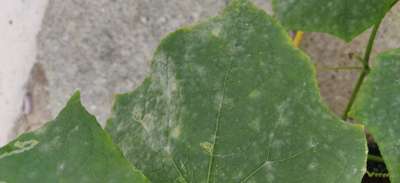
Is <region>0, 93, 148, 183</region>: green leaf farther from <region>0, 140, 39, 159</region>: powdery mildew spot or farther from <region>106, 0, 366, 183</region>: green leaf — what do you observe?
<region>106, 0, 366, 183</region>: green leaf

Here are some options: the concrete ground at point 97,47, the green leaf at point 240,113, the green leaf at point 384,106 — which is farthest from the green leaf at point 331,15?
the concrete ground at point 97,47

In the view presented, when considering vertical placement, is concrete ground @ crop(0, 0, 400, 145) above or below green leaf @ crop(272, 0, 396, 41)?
below

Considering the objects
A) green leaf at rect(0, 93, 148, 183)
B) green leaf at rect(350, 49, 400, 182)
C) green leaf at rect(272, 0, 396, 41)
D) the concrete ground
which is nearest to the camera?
green leaf at rect(0, 93, 148, 183)

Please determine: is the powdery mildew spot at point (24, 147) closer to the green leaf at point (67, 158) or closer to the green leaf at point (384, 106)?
the green leaf at point (67, 158)

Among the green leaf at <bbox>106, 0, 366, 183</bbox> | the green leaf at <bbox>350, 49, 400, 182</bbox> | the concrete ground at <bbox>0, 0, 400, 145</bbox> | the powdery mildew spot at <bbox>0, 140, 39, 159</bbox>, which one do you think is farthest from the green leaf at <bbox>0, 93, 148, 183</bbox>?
the concrete ground at <bbox>0, 0, 400, 145</bbox>

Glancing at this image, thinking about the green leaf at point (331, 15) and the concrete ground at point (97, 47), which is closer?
Result: the green leaf at point (331, 15)
